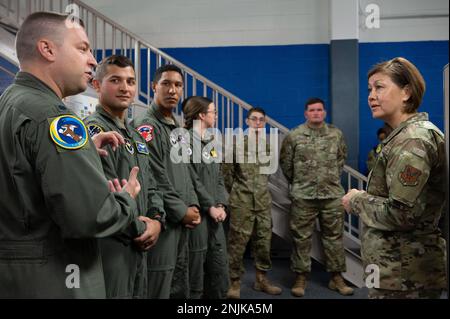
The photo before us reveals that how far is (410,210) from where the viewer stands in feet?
3.92

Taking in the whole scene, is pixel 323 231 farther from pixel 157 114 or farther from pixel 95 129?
pixel 95 129

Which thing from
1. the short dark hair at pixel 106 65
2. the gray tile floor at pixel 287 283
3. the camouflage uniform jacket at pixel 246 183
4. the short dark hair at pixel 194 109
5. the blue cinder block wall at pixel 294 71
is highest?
the blue cinder block wall at pixel 294 71

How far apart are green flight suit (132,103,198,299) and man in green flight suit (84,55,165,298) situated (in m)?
0.13

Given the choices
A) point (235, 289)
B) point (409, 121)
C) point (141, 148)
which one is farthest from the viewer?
point (235, 289)

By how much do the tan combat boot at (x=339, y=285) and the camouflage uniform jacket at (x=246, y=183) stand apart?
89 centimetres

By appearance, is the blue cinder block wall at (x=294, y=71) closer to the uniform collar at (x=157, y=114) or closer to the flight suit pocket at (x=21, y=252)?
the uniform collar at (x=157, y=114)

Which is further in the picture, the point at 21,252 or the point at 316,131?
the point at 316,131

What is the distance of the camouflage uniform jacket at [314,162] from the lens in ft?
10.4

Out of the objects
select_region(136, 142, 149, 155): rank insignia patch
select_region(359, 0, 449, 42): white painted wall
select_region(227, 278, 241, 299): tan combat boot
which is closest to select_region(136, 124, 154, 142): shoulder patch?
select_region(136, 142, 149, 155): rank insignia patch

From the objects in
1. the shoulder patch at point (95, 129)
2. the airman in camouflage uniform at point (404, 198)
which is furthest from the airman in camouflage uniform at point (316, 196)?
the shoulder patch at point (95, 129)

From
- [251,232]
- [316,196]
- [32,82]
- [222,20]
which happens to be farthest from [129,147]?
[222,20]

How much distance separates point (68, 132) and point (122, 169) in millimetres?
503
